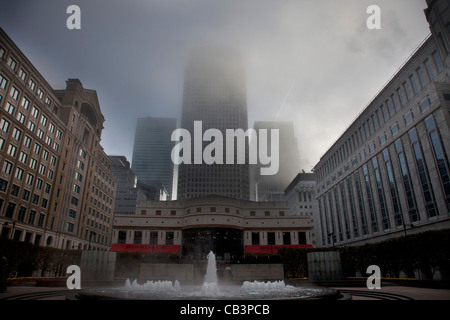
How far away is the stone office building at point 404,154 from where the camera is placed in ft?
137

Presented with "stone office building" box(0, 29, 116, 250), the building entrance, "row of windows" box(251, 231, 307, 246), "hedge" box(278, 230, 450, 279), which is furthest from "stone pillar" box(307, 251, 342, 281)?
"stone office building" box(0, 29, 116, 250)

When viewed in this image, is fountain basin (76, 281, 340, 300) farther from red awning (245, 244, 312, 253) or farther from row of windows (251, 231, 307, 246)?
row of windows (251, 231, 307, 246)

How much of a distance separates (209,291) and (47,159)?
184 feet

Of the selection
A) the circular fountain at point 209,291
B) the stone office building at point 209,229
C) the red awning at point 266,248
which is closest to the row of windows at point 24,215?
the stone office building at point 209,229

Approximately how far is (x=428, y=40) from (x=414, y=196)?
2747 centimetres

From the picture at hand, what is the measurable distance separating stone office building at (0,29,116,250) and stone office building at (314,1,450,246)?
59169mm

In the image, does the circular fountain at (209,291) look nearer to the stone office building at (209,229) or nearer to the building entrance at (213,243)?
the building entrance at (213,243)

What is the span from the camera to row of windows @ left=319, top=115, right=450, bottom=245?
140 feet

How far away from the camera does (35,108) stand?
53594 millimetres

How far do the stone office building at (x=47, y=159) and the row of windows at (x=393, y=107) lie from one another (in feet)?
224

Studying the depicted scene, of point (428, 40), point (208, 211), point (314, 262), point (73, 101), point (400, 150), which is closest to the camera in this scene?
point (314, 262)

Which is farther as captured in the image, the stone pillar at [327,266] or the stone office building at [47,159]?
the stone office building at [47,159]

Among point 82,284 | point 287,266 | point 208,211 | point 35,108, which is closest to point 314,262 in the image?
point 287,266
